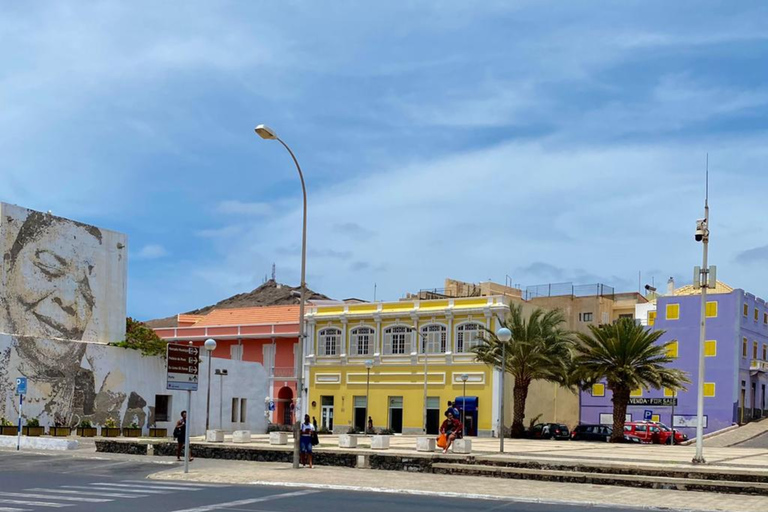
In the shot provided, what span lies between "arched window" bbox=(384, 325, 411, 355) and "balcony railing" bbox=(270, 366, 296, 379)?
8.18m

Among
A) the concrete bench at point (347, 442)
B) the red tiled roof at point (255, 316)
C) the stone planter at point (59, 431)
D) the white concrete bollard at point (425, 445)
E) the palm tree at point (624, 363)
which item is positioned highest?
the red tiled roof at point (255, 316)

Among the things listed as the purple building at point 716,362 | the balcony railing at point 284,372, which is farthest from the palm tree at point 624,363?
the balcony railing at point 284,372

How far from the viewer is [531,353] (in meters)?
51.4

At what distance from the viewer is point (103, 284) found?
166 feet

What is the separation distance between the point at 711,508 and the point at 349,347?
47.9 meters

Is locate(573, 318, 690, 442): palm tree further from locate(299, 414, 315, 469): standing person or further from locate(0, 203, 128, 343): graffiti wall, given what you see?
locate(0, 203, 128, 343): graffiti wall

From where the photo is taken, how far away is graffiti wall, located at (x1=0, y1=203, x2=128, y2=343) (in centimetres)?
4456

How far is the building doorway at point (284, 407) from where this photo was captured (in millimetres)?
68312

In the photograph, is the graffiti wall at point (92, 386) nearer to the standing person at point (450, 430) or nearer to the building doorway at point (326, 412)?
the building doorway at point (326, 412)

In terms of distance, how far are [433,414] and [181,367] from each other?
128 ft

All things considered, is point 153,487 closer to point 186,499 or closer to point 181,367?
point 186,499

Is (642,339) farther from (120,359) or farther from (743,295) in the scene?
(120,359)

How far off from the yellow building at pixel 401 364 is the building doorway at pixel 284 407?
2605 millimetres

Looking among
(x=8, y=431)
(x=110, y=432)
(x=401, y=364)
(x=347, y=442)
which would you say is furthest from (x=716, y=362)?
(x=8, y=431)
